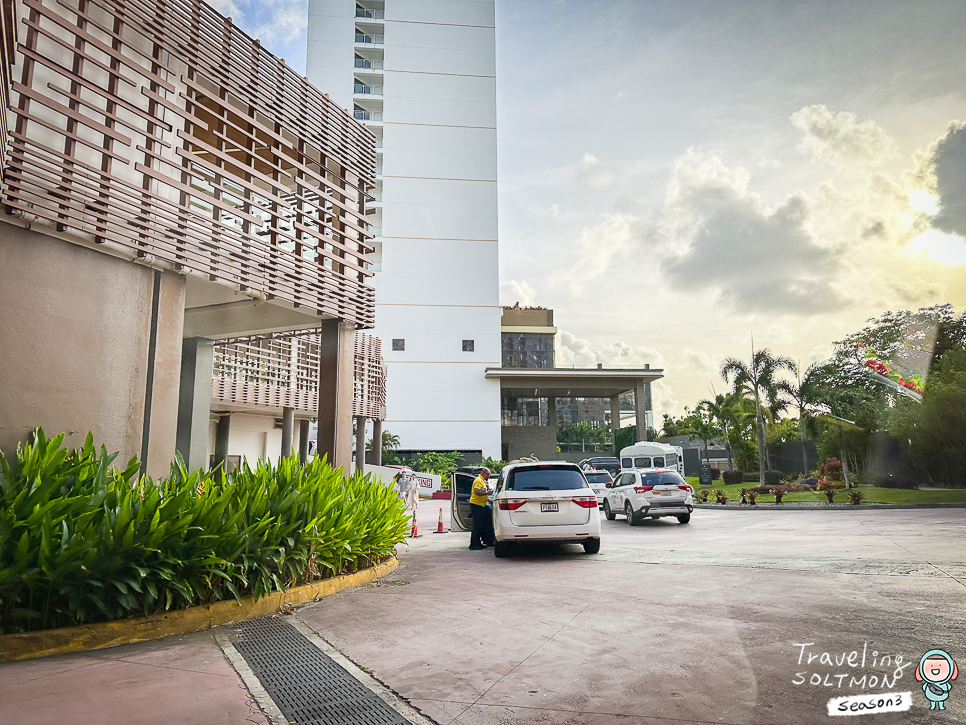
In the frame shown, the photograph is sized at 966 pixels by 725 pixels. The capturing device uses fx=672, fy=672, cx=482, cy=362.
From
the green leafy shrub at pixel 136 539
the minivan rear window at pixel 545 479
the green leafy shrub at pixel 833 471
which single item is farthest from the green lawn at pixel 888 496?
the green leafy shrub at pixel 136 539

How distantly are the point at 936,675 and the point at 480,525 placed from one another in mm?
9246

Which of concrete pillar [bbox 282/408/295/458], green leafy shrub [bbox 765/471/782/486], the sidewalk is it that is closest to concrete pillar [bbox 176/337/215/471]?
the sidewalk

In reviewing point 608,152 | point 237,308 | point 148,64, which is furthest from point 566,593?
point 608,152

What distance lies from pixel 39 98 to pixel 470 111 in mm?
51435

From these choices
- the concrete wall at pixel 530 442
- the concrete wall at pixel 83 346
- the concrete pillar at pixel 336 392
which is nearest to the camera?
the concrete wall at pixel 83 346

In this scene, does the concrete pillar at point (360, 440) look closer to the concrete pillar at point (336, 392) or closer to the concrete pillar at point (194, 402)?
the concrete pillar at point (194, 402)

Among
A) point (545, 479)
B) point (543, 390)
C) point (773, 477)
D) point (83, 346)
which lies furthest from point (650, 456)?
point (83, 346)

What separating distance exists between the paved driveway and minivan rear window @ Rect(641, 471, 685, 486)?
6.47 meters

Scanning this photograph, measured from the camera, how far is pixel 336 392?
12.6m

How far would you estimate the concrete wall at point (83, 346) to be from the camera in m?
7.67

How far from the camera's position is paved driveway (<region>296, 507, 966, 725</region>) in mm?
4238

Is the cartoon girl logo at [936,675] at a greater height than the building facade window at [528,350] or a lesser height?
lesser

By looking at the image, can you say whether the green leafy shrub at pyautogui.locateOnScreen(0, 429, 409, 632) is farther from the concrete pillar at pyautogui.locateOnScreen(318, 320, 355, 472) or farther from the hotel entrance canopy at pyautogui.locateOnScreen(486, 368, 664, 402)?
the hotel entrance canopy at pyautogui.locateOnScreen(486, 368, 664, 402)

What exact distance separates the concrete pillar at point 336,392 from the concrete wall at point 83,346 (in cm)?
336
